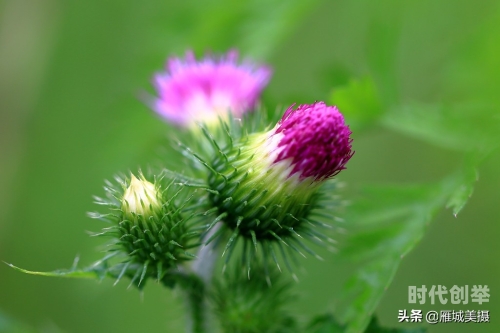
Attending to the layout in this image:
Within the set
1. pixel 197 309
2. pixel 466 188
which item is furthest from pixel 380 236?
pixel 197 309

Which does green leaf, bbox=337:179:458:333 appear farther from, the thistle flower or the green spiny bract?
the green spiny bract

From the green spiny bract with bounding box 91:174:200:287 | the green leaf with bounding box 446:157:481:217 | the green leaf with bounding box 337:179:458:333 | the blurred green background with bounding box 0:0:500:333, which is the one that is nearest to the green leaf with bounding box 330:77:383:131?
the blurred green background with bounding box 0:0:500:333

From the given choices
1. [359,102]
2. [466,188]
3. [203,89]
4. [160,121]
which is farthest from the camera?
[160,121]

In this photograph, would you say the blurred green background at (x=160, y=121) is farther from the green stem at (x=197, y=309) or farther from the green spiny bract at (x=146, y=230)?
the green spiny bract at (x=146, y=230)

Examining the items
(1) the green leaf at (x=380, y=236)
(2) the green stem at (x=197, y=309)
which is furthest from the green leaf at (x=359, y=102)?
(2) the green stem at (x=197, y=309)

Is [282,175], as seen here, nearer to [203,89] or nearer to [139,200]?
[139,200]
